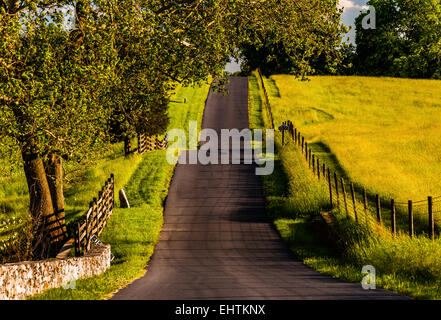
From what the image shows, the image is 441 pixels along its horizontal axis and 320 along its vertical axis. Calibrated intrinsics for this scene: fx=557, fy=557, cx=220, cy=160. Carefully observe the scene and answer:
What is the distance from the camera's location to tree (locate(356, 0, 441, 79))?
77.9 metres

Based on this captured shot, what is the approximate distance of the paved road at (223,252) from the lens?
39.2ft

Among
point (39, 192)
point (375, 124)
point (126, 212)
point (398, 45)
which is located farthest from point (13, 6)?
point (398, 45)

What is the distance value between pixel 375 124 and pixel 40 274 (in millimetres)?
43782

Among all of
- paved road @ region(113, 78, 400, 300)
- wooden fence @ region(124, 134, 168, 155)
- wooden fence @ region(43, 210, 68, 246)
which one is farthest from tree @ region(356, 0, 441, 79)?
wooden fence @ region(43, 210, 68, 246)

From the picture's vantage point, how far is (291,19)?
19.8 meters

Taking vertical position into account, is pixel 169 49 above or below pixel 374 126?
above

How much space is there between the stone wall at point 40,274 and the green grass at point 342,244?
6629mm

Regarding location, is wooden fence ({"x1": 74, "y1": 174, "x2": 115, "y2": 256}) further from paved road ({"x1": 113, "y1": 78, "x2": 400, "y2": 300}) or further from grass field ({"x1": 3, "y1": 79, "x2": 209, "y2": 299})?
paved road ({"x1": 113, "y1": 78, "x2": 400, "y2": 300})

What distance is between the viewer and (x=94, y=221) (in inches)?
830

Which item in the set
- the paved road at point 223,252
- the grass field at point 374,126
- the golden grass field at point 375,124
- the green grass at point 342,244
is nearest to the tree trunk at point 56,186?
the paved road at point 223,252

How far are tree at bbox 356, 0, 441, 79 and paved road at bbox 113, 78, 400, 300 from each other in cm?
5258

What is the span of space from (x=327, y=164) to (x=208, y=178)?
24.5 feet

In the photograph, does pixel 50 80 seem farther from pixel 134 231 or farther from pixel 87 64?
pixel 134 231
